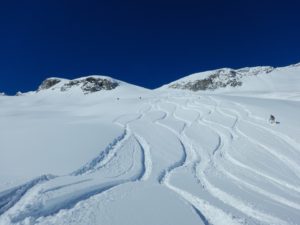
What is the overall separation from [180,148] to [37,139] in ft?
17.4

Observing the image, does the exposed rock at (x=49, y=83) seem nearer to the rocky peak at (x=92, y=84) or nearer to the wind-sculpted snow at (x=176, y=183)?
the rocky peak at (x=92, y=84)

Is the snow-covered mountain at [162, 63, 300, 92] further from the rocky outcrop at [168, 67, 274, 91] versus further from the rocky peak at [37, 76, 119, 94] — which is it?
the rocky peak at [37, 76, 119, 94]

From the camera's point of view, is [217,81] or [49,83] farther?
[49,83]

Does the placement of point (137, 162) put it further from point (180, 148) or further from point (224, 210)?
point (224, 210)

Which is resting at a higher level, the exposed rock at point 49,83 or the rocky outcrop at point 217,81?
the exposed rock at point 49,83

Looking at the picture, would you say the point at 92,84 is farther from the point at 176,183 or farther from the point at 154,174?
the point at 176,183

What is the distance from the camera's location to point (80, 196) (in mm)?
6641

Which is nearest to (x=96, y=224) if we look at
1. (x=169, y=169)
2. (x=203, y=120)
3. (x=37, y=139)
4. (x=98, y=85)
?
(x=169, y=169)

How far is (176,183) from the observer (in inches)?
316

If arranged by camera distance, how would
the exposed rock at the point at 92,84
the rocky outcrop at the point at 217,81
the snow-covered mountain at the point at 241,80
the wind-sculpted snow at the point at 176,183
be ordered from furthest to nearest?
the rocky outcrop at the point at 217,81
the snow-covered mountain at the point at 241,80
the exposed rock at the point at 92,84
the wind-sculpted snow at the point at 176,183

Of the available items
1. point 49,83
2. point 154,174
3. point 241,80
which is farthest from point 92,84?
point 154,174

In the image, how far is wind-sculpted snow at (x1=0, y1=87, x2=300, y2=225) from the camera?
19.7 feet

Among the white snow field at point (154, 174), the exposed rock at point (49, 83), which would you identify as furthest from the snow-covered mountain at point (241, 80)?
the white snow field at point (154, 174)

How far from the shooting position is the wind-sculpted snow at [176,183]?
5.99 meters
